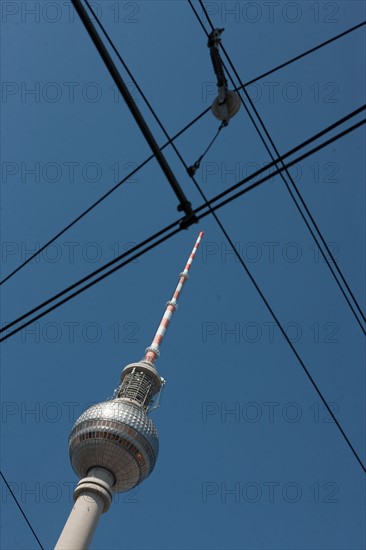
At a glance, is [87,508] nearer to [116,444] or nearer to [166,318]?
[116,444]

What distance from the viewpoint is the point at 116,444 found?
47594mm

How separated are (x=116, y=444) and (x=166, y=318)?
2111 centimetres

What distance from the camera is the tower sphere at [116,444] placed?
47.8 metres

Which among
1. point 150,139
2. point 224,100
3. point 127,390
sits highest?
point 127,390

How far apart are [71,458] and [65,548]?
12.4 meters

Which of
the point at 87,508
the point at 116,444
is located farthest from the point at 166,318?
the point at 87,508

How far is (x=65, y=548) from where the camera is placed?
3831 cm

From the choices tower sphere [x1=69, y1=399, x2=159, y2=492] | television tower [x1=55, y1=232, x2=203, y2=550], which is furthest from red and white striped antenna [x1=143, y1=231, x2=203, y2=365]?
tower sphere [x1=69, y1=399, x2=159, y2=492]

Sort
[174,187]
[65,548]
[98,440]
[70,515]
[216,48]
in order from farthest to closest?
[98,440] → [70,515] → [65,548] → [216,48] → [174,187]

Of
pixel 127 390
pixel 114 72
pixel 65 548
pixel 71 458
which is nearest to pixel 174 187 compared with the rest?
pixel 114 72

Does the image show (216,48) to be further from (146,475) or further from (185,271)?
(185,271)

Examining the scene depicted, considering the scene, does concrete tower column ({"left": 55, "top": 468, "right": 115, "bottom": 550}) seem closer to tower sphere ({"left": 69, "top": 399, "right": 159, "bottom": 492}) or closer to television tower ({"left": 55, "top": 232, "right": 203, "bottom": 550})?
television tower ({"left": 55, "top": 232, "right": 203, "bottom": 550})

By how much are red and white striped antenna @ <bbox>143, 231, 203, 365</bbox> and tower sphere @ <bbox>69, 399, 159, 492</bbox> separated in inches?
432

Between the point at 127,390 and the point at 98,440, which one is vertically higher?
the point at 127,390
